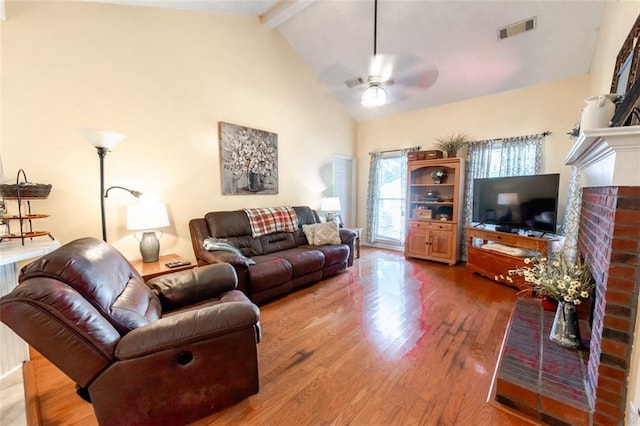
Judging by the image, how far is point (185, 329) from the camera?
1278mm

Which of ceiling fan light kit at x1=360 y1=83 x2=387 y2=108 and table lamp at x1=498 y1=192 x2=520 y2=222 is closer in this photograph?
ceiling fan light kit at x1=360 y1=83 x2=387 y2=108

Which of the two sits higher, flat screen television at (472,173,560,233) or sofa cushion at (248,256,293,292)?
flat screen television at (472,173,560,233)

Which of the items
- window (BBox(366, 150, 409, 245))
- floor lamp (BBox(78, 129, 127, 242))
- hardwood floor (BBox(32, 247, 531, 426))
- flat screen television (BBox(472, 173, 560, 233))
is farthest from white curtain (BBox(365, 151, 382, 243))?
floor lamp (BBox(78, 129, 127, 242))

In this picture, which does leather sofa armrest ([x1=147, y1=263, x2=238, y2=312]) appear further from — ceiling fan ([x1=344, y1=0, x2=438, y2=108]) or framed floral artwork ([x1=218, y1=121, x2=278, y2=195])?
ceiling fan ([x1=344, y1=0, x2=438, y2=108])

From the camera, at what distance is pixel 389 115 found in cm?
517

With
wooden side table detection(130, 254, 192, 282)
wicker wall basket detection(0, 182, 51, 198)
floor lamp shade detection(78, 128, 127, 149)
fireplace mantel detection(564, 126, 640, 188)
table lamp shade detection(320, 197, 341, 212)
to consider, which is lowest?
wooden side table detection(130, 254, 192, 282)

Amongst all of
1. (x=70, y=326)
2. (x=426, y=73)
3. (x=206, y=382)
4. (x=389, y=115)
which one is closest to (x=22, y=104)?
(x=70, y=326)

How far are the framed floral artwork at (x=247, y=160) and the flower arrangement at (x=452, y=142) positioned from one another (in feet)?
9.07

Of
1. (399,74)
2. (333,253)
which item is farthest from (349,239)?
(399,74)

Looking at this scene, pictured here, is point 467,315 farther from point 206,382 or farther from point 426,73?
point 426,73

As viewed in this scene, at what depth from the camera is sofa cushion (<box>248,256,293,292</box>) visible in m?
2.71

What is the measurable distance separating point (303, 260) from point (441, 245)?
2.47 metres

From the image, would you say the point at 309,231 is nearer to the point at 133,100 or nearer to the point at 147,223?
the point at 147,223

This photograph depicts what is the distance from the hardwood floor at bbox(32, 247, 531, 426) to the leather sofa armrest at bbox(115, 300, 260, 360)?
0.22m
